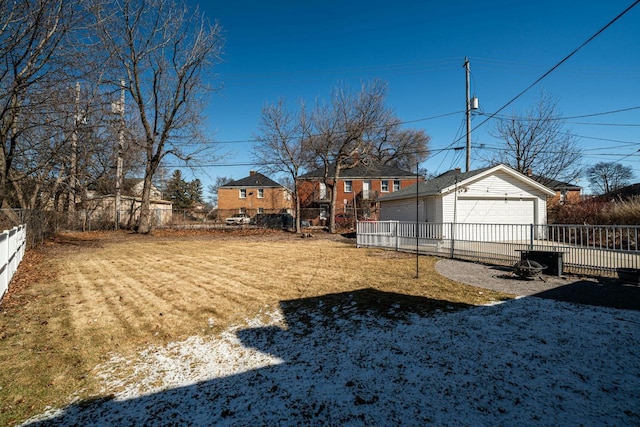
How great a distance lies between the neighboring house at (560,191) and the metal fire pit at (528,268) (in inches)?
587

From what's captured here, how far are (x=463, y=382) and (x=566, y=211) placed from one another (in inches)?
730

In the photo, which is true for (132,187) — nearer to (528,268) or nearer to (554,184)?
(528,268)

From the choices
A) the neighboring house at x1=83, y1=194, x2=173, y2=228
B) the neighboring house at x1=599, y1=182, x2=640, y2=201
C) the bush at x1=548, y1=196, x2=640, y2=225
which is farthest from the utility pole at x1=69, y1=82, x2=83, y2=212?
the neighboring house at x1=599, y1=182, x2=640, y2=201

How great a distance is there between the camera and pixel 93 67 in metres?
8.26

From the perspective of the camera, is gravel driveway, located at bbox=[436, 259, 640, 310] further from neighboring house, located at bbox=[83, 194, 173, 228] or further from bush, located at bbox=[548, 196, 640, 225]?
neighboring house, located at bbox=[83, 194, 173, 228]

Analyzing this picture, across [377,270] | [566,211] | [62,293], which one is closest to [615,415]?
[377,270]

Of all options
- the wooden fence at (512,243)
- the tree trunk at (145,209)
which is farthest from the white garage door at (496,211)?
the tree trunk at (145,209)

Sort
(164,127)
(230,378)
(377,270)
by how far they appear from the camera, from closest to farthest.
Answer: (230,378)
(377,270)
(164,127)

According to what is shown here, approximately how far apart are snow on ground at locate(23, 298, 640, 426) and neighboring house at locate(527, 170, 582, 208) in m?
19.0

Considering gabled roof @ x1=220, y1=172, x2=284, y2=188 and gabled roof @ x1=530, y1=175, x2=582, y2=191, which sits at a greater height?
gabled roof @ x1=220, y1=172, x2=284, y2=188

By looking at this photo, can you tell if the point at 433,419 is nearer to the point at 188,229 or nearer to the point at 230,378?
the point at 230,378

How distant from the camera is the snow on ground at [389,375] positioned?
238 cm

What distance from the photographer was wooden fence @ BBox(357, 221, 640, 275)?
738 centimetres

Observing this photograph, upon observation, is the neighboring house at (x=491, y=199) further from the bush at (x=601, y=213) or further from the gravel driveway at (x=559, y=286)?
the gravel driveway at (x=559, y=286)
